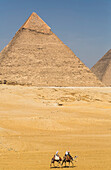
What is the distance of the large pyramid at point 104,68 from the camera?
119 metres

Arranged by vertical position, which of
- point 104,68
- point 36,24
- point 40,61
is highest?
point 104,68

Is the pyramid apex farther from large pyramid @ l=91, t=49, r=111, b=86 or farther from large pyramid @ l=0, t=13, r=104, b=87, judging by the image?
large pyramid @ l=91, t=49, r=111, b=86

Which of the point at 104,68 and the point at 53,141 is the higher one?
the point at 104,68

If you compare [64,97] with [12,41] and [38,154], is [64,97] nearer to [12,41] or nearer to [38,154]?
[38,154]

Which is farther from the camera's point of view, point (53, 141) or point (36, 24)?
point (36, 24)

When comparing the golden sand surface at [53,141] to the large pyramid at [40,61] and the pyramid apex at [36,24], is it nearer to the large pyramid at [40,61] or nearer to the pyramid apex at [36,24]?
the large pyramid at [40,61]

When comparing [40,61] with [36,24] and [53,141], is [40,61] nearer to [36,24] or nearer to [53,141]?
[36,24]

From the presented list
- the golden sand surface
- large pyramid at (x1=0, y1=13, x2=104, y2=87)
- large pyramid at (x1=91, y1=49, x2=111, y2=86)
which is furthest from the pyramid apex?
the golden sand surface

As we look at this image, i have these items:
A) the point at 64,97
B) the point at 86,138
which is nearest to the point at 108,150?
the point at 86,138

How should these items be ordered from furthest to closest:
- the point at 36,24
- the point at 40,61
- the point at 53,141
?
the point at 36,24, the point at 40,61, the point at 53,141

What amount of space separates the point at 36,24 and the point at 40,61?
10.2 m

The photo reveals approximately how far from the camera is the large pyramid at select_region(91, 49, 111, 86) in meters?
119

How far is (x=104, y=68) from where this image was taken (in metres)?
123

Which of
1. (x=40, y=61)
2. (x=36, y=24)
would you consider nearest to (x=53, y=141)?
(x=40, y=61)
